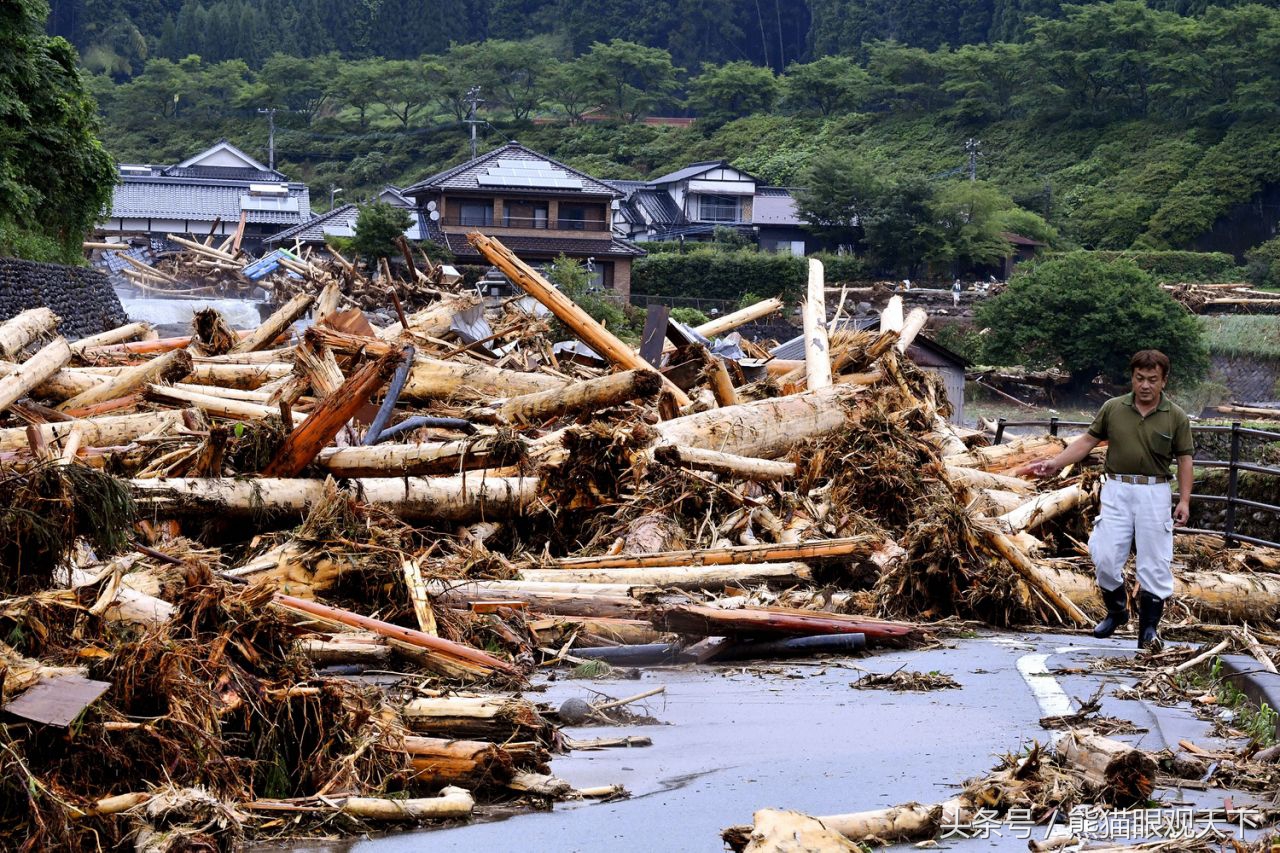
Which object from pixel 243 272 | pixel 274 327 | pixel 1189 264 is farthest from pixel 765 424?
pixel 1189 264

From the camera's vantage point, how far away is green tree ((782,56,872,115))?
3703 inches

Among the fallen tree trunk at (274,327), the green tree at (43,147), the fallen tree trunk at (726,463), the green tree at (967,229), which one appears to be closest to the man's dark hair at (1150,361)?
the fallen tree trunk at (726,463)

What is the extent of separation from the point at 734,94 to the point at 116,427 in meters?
89.3

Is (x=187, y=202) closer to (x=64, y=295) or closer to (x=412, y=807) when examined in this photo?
(x=64, y=295)

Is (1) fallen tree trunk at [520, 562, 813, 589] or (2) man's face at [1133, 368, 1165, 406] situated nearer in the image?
(2) man's face at [1133, 368, 1165, 406]

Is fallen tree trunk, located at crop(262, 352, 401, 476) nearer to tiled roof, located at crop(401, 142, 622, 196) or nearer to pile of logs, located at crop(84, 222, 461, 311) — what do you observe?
pile of logs, located at crop(84, 222, 461, 311)

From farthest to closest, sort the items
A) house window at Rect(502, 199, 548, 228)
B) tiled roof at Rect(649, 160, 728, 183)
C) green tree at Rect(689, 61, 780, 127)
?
green tree at Rect(689, 61, 780, 127) → tiled roof at Rect(649, 160, 728, 183) → house window at Rect(502, 199, 548, 228)

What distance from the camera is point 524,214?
197 ft

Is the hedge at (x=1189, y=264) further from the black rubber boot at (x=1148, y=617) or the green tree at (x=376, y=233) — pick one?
the black rubber boot at (x=1148, y=617)

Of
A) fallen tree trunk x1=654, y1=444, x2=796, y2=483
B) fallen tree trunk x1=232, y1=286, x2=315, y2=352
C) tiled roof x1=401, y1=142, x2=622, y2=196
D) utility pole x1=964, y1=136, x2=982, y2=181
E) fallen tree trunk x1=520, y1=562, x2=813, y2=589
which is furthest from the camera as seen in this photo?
utility pole x1=964, y1=136, x2=982, y2=181

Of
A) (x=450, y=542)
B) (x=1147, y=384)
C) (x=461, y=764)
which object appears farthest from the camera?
(x=450, y=542)

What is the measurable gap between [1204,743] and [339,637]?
11.4ft

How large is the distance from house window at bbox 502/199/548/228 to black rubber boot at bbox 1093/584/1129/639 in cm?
5307

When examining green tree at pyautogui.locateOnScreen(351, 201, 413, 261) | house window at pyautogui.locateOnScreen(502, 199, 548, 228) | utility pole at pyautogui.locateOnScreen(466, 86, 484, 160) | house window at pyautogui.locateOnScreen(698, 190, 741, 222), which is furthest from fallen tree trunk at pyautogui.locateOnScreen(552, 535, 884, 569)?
utility pole at pyautogui.locateOnScreen(466, 86, 484, 160)
